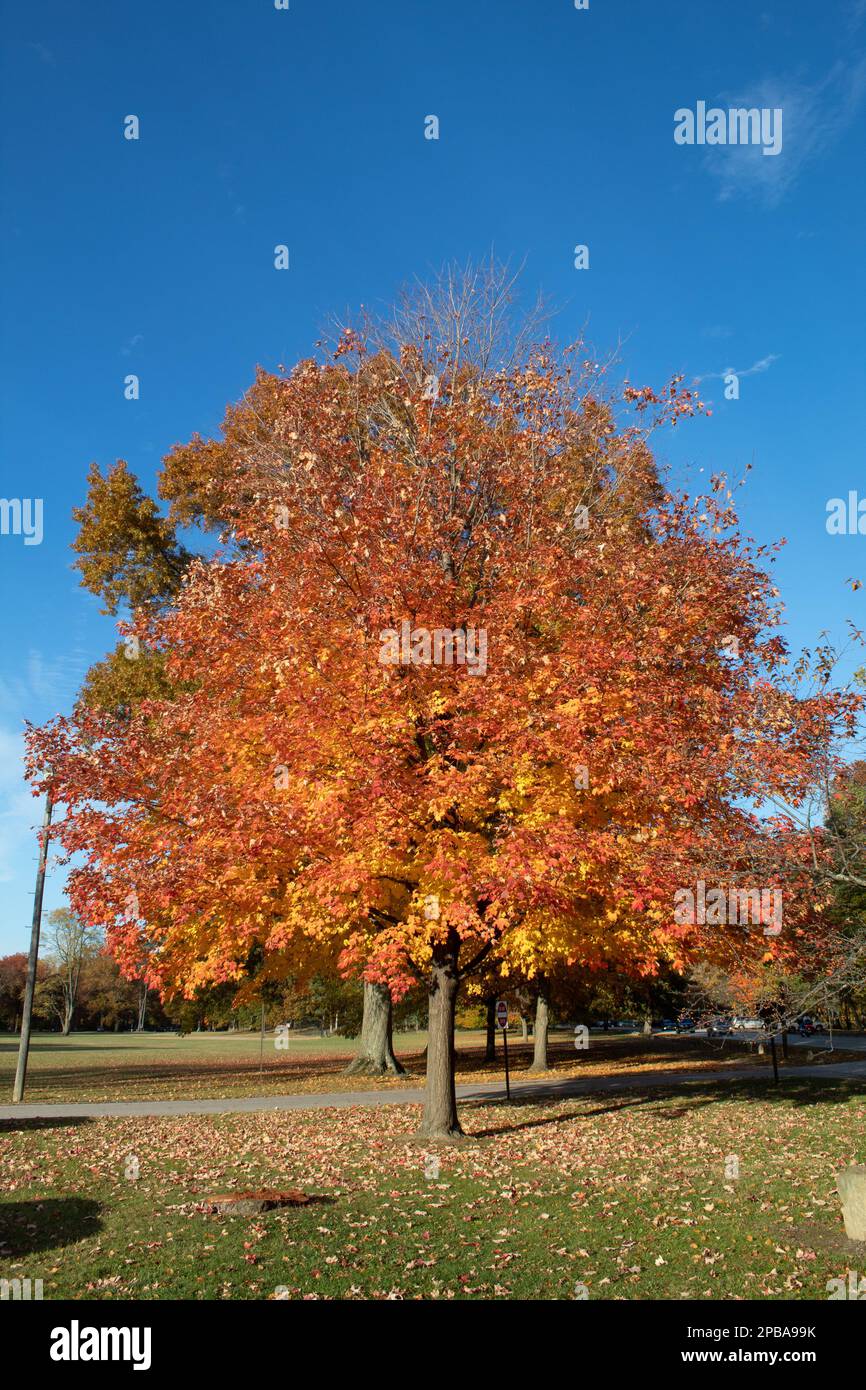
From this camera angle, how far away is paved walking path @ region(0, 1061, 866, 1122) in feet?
65.8

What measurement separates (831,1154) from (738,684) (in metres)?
7.15

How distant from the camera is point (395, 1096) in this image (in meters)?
22.5

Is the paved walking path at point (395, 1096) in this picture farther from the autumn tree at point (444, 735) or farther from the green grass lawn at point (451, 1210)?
the autumn tree at point (444, 735)

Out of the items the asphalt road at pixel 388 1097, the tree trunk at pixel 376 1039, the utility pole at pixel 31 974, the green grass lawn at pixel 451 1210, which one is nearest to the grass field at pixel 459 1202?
the green grass lawn at pixel 451 1210

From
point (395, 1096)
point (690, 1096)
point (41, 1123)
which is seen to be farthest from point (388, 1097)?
point (41, 1123)

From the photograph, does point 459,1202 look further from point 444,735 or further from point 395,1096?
point 395,1096

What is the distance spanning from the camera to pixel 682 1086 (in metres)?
22.1

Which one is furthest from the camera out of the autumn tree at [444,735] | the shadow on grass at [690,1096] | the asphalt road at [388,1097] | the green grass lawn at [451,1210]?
the asphalt road at [388,1097]

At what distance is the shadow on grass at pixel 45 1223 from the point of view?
8.40m

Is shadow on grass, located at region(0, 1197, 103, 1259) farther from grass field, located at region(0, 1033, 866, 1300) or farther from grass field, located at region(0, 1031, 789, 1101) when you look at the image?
grass field, located at region(0, 1031, 789, 1101)

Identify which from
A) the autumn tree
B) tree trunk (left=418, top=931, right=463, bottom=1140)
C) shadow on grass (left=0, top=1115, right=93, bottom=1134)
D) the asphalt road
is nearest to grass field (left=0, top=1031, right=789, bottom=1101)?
the asphalt road

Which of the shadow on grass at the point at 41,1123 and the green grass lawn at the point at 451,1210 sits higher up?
the green grass lawn at the point at 451,1210

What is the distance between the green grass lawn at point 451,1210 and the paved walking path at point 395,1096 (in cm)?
328
